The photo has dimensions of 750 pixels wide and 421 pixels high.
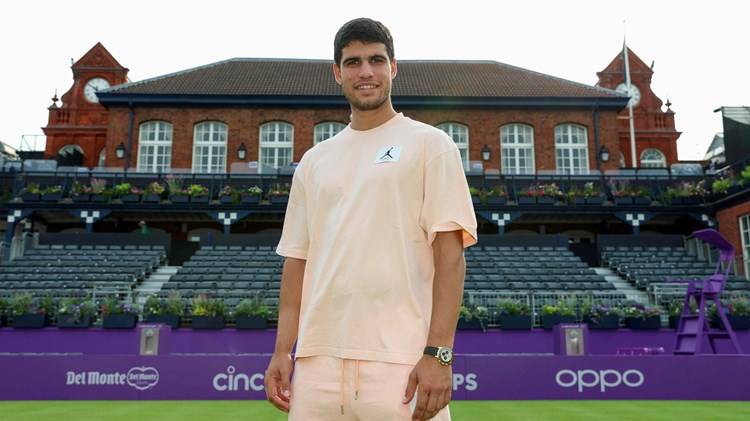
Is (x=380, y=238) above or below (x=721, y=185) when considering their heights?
below

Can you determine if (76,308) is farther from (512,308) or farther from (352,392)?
(352,392)

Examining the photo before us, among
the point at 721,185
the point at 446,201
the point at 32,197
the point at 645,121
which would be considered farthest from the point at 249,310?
the point at 645,121

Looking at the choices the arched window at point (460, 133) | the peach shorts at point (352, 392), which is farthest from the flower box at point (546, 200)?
the peach shorts at point (352, 392)

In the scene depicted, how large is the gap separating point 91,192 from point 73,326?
891 centimetres

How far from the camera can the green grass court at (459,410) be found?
7172mm

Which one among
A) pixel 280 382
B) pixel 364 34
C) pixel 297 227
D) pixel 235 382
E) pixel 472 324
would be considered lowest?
pixel 235 382

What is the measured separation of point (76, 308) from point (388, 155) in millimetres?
14541

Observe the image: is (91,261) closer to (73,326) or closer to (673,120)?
(73,326)

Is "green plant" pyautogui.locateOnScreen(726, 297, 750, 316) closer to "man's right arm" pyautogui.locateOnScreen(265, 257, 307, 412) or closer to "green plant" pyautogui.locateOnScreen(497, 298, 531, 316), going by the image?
"green plant" pyautogui.locateOnScreen(497, 298, 531, 316)

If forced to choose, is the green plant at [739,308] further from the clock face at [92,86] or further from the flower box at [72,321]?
the clock face at [92,86]

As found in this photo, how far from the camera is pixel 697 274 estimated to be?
59.5 feet

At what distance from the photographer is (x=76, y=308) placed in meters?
14.6

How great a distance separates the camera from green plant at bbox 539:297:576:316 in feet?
48.8

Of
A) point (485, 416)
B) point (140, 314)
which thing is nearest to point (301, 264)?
point (485, 416)
